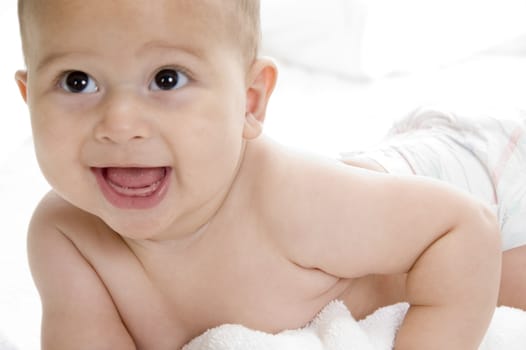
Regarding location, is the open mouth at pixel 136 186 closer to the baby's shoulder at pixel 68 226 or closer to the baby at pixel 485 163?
the baby's shoulder at pixel 68 226

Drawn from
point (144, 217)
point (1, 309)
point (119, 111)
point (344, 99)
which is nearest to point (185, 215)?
point (144, 217)

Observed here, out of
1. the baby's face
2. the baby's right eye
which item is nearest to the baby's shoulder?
the baby's face

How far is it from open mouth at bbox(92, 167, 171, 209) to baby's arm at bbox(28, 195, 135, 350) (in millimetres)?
185

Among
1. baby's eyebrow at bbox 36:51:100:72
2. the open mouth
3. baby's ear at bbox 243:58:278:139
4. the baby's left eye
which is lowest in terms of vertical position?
the open mouth

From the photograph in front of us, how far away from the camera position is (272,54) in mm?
2082

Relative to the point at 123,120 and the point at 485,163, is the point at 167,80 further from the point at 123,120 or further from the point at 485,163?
the point at 485,163

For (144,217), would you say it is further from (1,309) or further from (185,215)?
(1,309)

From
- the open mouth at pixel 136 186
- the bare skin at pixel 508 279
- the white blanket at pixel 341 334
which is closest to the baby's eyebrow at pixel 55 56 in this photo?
the open mouth at pixel 136 186

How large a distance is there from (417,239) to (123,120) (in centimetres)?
38

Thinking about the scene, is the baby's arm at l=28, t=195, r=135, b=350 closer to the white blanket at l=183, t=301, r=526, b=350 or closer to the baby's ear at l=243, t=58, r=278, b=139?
the white blanket at l=183, t=301, r=526, b=350

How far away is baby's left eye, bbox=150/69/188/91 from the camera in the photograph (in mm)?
912

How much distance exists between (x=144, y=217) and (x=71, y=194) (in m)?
0.09

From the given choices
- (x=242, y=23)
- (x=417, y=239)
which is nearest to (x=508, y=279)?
(x=417, y=239)

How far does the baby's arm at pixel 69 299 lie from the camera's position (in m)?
1.09
